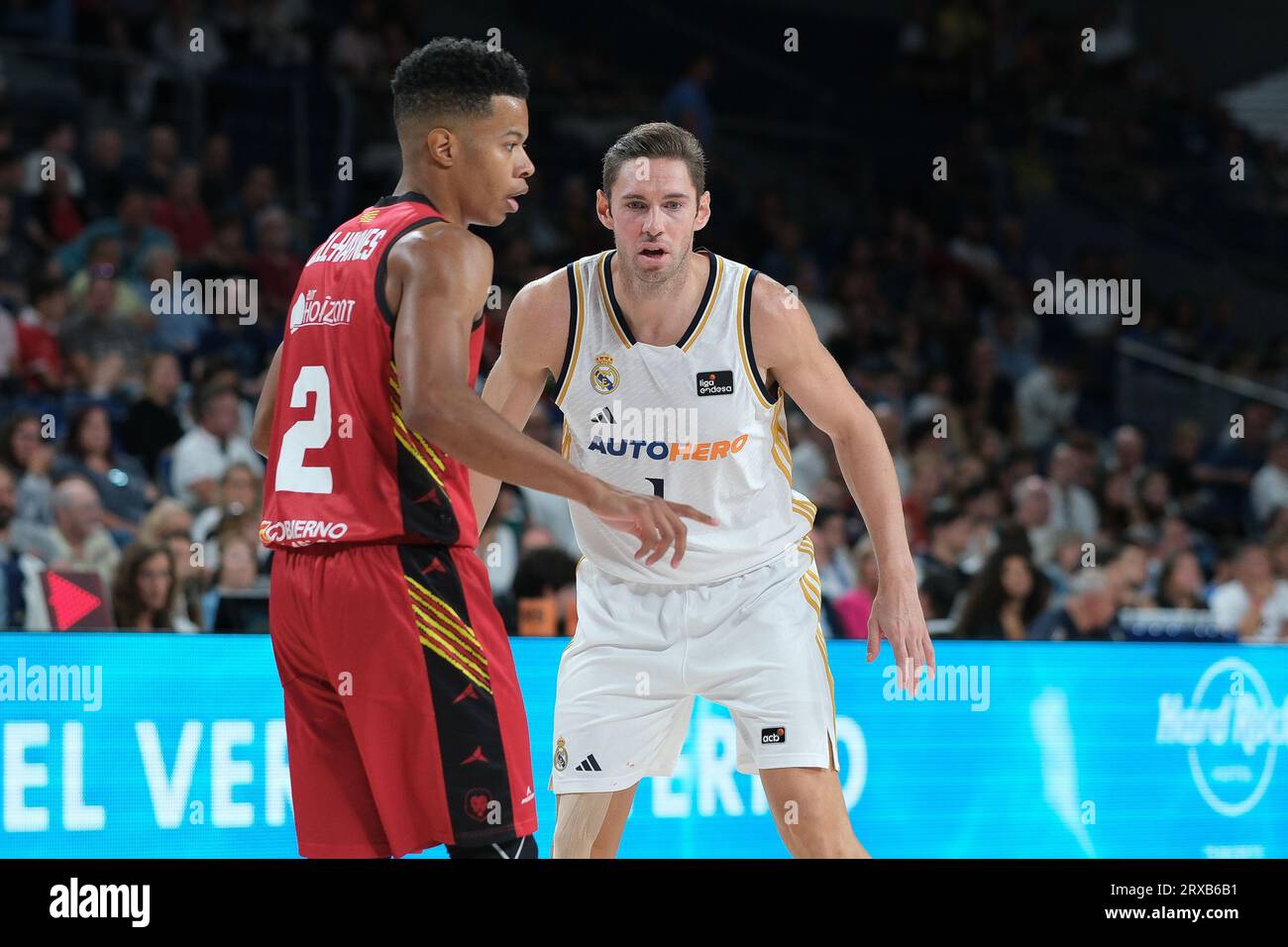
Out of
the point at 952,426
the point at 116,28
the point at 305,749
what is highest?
the point at 116,28

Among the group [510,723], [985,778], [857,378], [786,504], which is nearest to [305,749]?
[510,723]

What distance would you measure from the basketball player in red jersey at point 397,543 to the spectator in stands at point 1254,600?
21.6 ft

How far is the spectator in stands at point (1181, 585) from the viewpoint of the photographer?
8.89 m

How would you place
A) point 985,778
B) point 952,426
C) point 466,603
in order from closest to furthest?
point 466,603
point 985,778
point 952,426

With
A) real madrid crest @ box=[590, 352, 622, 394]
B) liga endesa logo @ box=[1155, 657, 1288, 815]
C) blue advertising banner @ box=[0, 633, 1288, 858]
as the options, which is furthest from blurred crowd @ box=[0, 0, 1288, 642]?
real madrid crest @ box=[590, 352, 622, 394]

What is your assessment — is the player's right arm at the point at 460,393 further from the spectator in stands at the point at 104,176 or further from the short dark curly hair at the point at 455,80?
the spectator in stands at the point at 104,176

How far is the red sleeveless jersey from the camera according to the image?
328 cm

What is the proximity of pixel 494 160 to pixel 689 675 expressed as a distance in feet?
4.54

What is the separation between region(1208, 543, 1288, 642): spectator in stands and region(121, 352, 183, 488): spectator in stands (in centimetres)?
564

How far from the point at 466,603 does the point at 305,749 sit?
0.44m

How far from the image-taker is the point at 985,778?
6117 millimetres

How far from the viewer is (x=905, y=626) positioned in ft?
13.3

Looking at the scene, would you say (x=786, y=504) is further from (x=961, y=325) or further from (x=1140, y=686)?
(x=961, y=325)

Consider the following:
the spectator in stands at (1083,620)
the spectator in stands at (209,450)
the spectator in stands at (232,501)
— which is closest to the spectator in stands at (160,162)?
the spectator in stands at (209,450)
